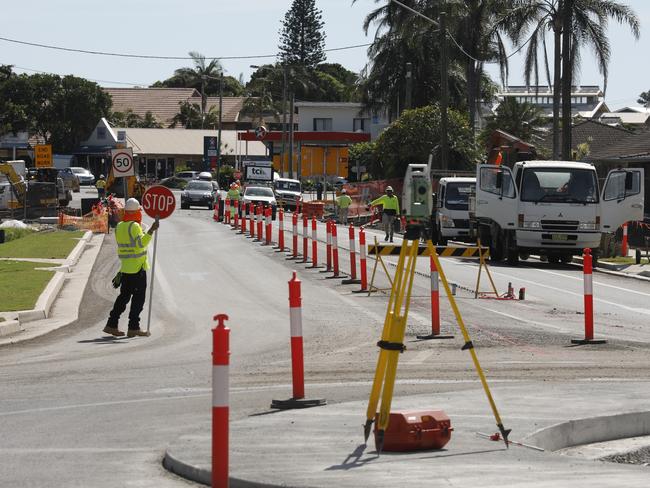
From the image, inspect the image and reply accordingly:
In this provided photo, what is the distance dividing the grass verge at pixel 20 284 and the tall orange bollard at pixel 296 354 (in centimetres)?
890

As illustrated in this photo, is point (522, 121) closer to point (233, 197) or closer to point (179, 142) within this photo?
point (233, 197)

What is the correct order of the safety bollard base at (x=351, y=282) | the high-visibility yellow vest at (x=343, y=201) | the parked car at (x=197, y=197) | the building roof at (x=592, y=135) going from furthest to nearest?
1. the building roof at (x=592, y=135)
2. the parked car at (x=197, y=197)
3. the high-visibility yellow vest at (x=343, y=201)
4. the safety bollard base at (x=351, y=282)

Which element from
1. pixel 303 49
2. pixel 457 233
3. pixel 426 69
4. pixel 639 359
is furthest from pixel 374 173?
pixel 303 49

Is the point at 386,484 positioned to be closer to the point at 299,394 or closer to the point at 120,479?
the point at 120,479

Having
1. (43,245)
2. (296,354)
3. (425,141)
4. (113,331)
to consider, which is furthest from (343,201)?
(296,354)

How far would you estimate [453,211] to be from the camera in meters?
40.7

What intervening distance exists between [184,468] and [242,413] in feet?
8.49

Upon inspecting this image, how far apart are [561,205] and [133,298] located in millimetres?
17036

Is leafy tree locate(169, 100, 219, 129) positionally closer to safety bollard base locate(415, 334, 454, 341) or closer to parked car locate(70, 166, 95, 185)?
parked car locate(70, 166, 95, 185)

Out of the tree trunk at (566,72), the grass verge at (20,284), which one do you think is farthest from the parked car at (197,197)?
the grass verge at (20,284)

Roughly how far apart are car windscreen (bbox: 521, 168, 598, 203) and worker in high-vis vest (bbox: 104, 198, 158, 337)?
646 inches

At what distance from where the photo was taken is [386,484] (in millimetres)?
7652

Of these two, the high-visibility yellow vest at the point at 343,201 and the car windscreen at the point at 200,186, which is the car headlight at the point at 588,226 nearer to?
the high-visibility yellow vest at the point at 343,201

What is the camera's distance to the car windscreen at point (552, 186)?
105 feet
